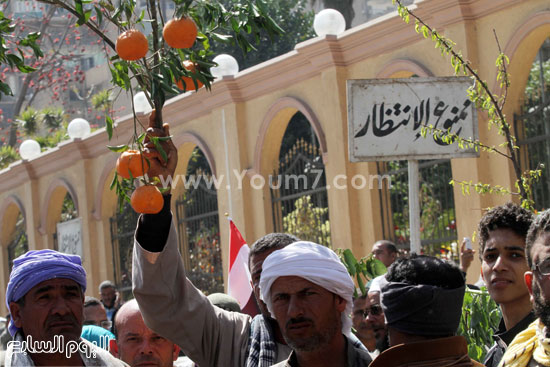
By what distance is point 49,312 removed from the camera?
144 inches

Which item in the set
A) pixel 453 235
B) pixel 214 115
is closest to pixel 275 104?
pixel 214 115

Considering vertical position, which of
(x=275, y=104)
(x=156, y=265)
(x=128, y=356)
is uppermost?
(x=275, y=104)

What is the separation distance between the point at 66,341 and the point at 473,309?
1.95m

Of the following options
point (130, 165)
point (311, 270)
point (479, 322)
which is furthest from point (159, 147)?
point (479, 322)

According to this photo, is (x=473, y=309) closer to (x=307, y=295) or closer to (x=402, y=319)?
(x=307, y=295)

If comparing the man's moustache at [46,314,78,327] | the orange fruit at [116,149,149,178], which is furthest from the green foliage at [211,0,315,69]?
the orange fruit at [116,149,149,178]

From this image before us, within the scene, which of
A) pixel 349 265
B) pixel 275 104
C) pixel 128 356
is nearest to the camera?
pixel 128 356

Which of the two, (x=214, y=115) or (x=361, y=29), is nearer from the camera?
(x=361, y=29)

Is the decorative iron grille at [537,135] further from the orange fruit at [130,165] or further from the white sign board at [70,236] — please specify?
the white sign board at [70,236]

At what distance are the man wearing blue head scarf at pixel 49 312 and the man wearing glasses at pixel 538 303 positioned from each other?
165cm

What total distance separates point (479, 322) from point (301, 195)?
25.6ft

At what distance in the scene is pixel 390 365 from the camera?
2768mm

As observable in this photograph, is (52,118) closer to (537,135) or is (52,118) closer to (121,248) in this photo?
(121,248)

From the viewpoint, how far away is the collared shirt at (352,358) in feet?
10.7
